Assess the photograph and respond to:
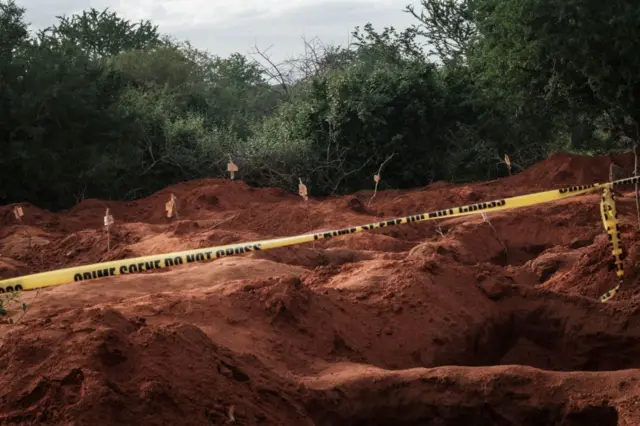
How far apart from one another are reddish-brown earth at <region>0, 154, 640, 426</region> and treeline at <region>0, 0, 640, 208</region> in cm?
783

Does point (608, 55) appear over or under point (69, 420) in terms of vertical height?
over

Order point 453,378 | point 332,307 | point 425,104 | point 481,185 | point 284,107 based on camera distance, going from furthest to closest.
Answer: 1. point 284,107
2. point 425,104
3. point 481,185
4. point 332,307
5. point 453,378

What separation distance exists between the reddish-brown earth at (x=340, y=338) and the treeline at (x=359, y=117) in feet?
25.7

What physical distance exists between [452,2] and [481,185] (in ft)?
45.4

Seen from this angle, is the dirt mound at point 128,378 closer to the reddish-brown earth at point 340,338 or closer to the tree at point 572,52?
the reddish-brown earth at point 340,338

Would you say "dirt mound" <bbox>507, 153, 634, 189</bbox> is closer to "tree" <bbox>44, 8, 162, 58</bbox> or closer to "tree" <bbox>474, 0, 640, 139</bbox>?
"tree" <bbox>474, 0, 640, 139</bbox>

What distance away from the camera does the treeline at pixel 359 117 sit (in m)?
21.4

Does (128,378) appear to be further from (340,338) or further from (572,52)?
(572,52)

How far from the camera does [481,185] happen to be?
21484 mm

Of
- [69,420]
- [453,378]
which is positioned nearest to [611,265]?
[453,378]

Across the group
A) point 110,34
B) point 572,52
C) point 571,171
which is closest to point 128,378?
point 571,171

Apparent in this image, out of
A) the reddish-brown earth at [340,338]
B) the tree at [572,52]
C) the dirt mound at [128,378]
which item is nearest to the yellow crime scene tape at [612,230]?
the reddish-brown earth at [340,338]

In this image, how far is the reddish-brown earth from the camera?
16.7 ft

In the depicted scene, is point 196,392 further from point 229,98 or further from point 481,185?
point 229,98
